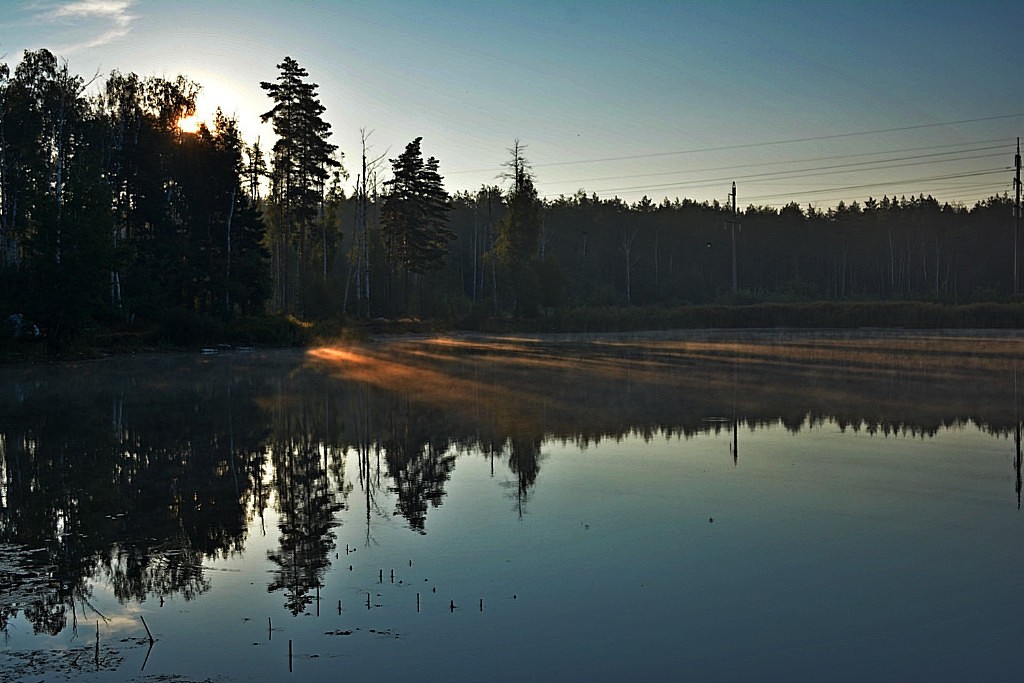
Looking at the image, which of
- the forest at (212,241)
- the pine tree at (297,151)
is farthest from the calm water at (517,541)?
the pine tree at (297,151)

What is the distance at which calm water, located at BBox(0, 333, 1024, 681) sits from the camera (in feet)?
20.2

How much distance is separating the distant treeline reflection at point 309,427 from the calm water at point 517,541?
7 cm

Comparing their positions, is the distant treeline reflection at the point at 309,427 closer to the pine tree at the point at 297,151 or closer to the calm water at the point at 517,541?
the calm water at the point at 517,541

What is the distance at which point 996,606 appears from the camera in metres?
6.92

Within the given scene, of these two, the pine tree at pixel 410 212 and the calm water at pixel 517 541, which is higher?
the pine tree at pixel 410 212

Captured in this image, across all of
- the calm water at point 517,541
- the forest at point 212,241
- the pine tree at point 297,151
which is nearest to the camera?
the calm water at point 517,541

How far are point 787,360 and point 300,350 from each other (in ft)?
81.8

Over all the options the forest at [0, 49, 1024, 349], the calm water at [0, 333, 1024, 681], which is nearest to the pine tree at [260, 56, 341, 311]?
the forest at [0, 49, 1024, 349]

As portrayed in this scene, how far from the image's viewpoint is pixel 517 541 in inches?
357

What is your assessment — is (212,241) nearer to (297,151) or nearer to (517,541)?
(297,151)

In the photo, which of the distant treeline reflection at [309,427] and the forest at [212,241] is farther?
the forest at [212,241]

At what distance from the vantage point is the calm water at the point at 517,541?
614cm

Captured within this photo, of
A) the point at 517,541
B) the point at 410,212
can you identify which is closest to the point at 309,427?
the point at 517,541

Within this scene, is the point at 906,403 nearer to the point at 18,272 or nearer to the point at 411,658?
the point at 411,658
